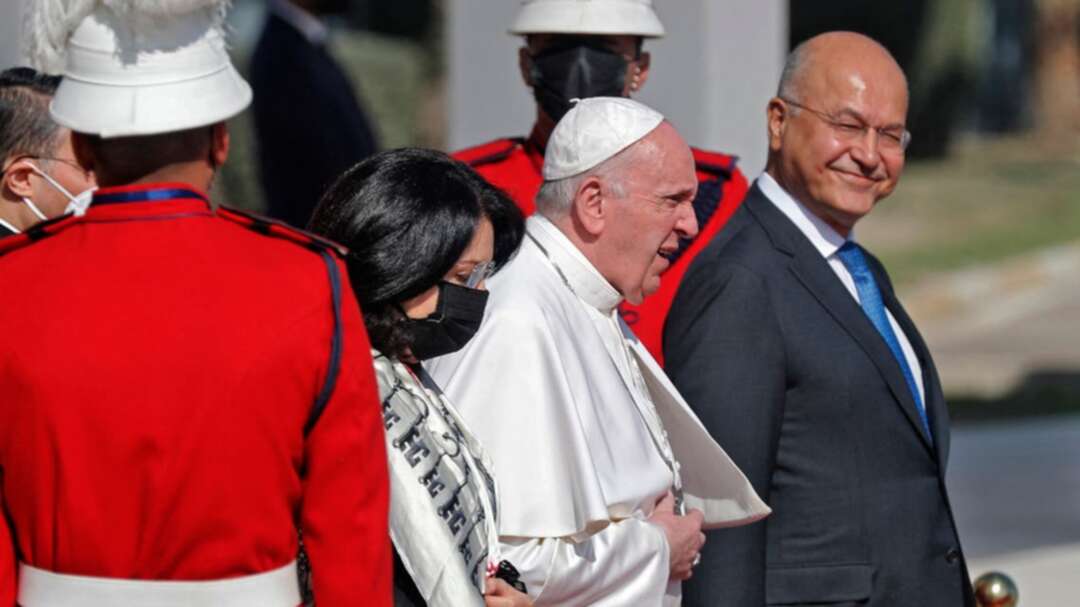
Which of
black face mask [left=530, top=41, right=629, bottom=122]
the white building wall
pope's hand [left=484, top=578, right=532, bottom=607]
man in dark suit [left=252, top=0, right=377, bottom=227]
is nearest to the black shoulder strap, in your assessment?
pope's hand [left=484, top=578, right=532, bottom=607]

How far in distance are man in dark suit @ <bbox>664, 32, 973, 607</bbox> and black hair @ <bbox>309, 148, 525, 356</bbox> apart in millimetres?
798

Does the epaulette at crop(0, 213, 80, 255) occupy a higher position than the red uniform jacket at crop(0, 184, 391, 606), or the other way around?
the epaulette at crop(0, 213, 80, 255)

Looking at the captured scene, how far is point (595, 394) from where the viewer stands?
313 cm

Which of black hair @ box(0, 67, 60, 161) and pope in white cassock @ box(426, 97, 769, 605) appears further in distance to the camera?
black hair @ box(0, 67, 60, 161)

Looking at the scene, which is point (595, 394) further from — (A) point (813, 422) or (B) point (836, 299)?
(B) point (836, 299)

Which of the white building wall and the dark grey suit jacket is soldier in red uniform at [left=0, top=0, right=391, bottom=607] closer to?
the dark grey suit jacket

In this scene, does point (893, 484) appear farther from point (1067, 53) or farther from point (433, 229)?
point (1067, 53)

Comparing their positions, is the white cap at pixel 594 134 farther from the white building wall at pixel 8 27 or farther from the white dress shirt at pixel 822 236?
the white building wall at pixel 8 27

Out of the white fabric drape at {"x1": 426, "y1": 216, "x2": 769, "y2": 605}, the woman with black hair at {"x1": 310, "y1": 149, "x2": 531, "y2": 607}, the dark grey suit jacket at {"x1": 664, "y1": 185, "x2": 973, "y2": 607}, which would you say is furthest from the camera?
the dark grey suit jacket at {"x1": 664, "y1": 185, "x2": 973, "y2": 607}

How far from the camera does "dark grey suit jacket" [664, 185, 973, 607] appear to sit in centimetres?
350

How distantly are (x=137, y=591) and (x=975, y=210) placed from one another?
20.2 m

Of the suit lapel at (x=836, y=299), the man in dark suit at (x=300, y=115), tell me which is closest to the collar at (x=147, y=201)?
the suit lapel at (x=836, y=299)

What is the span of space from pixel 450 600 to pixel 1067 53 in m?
27.4

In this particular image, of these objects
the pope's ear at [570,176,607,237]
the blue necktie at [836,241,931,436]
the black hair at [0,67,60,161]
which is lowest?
the blue necktie at [836,241,931,436]
